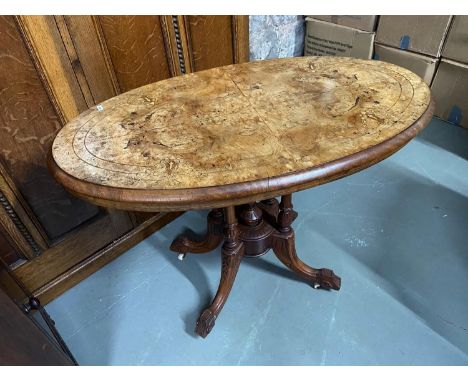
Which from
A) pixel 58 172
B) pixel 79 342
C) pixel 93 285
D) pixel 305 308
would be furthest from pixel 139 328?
pixel 58 172

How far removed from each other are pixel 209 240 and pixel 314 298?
0.56 metres

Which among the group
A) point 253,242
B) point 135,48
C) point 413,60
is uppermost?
point 135,48

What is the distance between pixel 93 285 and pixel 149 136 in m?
0.99

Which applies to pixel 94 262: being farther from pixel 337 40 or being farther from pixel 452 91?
pixel 452 91

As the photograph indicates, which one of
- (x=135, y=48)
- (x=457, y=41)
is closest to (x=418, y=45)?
(x=457, y=41)

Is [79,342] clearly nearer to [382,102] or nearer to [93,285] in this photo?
[93,285]

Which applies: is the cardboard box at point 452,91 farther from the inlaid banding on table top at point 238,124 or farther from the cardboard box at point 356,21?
the inlaid banding on table top at point 238,124

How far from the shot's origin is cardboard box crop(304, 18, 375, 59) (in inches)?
104

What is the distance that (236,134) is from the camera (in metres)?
0.98

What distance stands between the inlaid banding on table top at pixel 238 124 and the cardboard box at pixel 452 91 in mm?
1461

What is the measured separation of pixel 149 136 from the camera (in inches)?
39.5

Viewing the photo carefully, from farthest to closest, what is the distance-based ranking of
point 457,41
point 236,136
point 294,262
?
point 457,41
point 294,262
point 236,136

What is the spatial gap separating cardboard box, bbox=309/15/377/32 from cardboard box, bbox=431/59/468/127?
1.96 feet

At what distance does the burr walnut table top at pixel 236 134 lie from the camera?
32.4 inches
